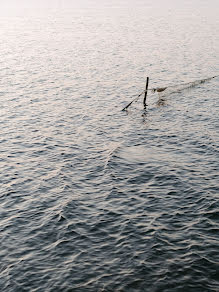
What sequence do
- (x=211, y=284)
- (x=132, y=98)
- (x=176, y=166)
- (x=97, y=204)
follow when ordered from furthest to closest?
(x=132, y=98) < (x=176, y=166) < (x=97, y=204) < (x=211, y=284)

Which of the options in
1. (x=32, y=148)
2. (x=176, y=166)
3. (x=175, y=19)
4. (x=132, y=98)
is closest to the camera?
(x=176, y=166)

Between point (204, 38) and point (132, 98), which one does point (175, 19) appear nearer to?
point (204, 38)

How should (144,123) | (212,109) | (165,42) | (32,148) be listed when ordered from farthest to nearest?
(165,42)
(212,109)
(144,123)
(32,148)

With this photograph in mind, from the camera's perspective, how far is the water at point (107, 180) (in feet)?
87.4

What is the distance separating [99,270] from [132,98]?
42850 millimetres

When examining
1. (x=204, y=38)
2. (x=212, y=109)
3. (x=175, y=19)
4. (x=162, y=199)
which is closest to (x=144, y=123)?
(x=212, y=109)

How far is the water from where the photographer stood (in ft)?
87.4

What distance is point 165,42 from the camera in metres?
119

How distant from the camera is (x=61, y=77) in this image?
80.4 m

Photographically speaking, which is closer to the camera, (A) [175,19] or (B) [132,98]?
(B) [132,98]

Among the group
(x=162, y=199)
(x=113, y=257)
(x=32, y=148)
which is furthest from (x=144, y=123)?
(x=113, y=257)

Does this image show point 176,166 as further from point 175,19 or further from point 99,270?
point 175,19

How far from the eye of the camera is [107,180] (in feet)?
126

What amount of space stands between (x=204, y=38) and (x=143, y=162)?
94751 mm
